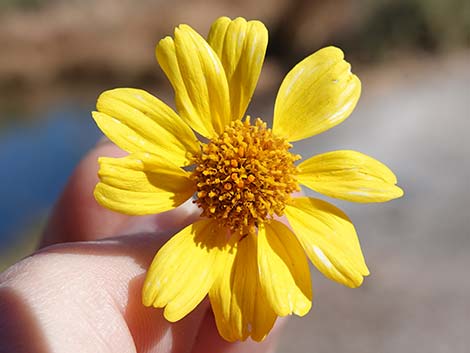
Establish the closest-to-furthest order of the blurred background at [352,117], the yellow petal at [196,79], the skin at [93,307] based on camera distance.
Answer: the skin at [93,307], the yellow petal at [196,79], the blurred background at [352,117]

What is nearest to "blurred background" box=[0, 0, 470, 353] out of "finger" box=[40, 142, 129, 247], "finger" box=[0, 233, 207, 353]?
"finger" box=[40, 142, 129, 247]

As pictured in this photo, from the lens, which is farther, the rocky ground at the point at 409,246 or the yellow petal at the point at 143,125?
the rocky ground at the point at 409,246

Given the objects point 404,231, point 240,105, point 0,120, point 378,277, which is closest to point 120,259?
point 240,105

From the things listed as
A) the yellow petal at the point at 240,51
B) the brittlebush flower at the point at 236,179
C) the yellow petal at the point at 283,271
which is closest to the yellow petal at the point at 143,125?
the brittlebush flower at the point at 236,179

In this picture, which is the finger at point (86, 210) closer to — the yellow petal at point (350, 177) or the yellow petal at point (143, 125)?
the yellow petal at point (143, 125)

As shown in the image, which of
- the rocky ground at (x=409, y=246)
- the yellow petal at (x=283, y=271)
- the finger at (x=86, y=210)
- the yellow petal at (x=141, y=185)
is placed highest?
the yellow petal at (x=141, y=185)

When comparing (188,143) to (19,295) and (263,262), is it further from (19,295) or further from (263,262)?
(19,295)

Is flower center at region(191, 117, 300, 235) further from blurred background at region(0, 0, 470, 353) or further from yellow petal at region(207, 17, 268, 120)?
blurred background at region(0, 0, 470, 353)
